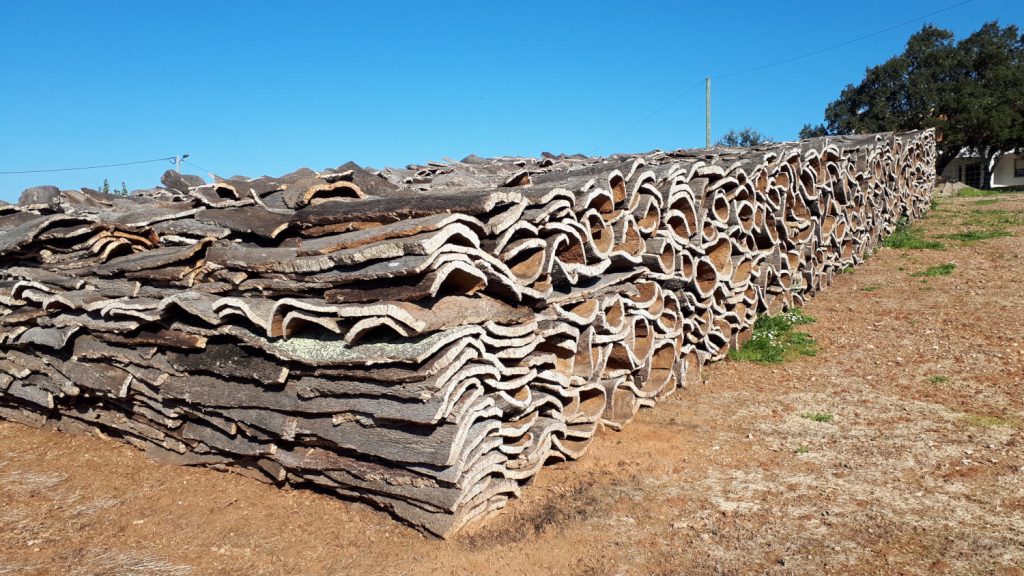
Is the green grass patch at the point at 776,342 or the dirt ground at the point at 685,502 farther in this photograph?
the green grass patch at the point at 776,342

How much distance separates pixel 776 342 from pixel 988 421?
8.70ft

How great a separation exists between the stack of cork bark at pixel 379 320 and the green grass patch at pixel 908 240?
6.78 m

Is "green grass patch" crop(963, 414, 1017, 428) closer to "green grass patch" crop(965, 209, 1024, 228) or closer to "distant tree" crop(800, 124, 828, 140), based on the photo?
"green grass patch" crop(965, 209, 1024, 228)

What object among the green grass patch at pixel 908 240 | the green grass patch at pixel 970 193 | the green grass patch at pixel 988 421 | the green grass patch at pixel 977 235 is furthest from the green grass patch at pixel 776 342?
the green grass patch at pixel 970 193

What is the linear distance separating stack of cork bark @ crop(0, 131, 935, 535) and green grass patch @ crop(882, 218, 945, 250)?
6.78 m

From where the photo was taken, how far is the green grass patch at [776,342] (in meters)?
7.46

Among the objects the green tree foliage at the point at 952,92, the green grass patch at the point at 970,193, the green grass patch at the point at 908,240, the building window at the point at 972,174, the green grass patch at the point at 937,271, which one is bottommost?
the green grass patch at the point at 937,271

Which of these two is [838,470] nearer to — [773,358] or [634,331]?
[634,331]

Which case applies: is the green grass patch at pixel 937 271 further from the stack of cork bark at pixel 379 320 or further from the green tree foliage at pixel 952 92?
the green tree foliage at pixel 952 92

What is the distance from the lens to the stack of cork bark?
3680 mm

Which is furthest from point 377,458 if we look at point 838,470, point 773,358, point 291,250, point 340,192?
point 773,358

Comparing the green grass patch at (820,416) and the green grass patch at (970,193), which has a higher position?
the green grass patch at (970,193)

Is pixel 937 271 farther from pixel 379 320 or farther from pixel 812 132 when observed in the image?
pixel 812 132

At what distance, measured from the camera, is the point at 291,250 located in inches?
163
